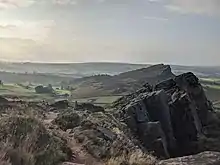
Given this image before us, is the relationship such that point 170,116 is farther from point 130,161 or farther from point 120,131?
point 130,161

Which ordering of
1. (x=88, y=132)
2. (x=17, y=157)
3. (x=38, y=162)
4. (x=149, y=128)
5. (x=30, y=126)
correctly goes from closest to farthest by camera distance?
(x=17, y=157) → (x=38, y=162) → (x=30, y=126) → (x=88, y=132) → (x=149, y=128)

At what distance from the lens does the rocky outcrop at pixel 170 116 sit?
34.6 m

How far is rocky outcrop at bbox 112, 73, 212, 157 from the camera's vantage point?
3456 centimetres

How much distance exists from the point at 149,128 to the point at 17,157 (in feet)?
88.4

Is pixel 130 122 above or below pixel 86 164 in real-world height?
below

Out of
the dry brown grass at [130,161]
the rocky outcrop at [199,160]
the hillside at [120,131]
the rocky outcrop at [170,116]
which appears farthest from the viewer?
the rocky outcrop at [170,116]

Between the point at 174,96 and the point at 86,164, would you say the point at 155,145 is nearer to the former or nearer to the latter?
the point at 174,96

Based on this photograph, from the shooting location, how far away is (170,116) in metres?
45.0

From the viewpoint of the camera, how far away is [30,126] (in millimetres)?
11070

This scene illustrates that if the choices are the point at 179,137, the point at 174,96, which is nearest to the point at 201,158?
the point at 179,137

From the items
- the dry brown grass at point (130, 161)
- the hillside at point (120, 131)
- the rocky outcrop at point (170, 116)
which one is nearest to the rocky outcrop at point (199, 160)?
the hillside at point (120, 131)

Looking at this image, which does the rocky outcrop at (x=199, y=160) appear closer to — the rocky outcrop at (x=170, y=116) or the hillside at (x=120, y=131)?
the hillside at (x=120, y=131)

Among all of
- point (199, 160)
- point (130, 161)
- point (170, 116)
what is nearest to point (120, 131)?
point (199, 160)

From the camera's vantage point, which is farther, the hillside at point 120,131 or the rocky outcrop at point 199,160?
the rocky outcrop at point 199,160
